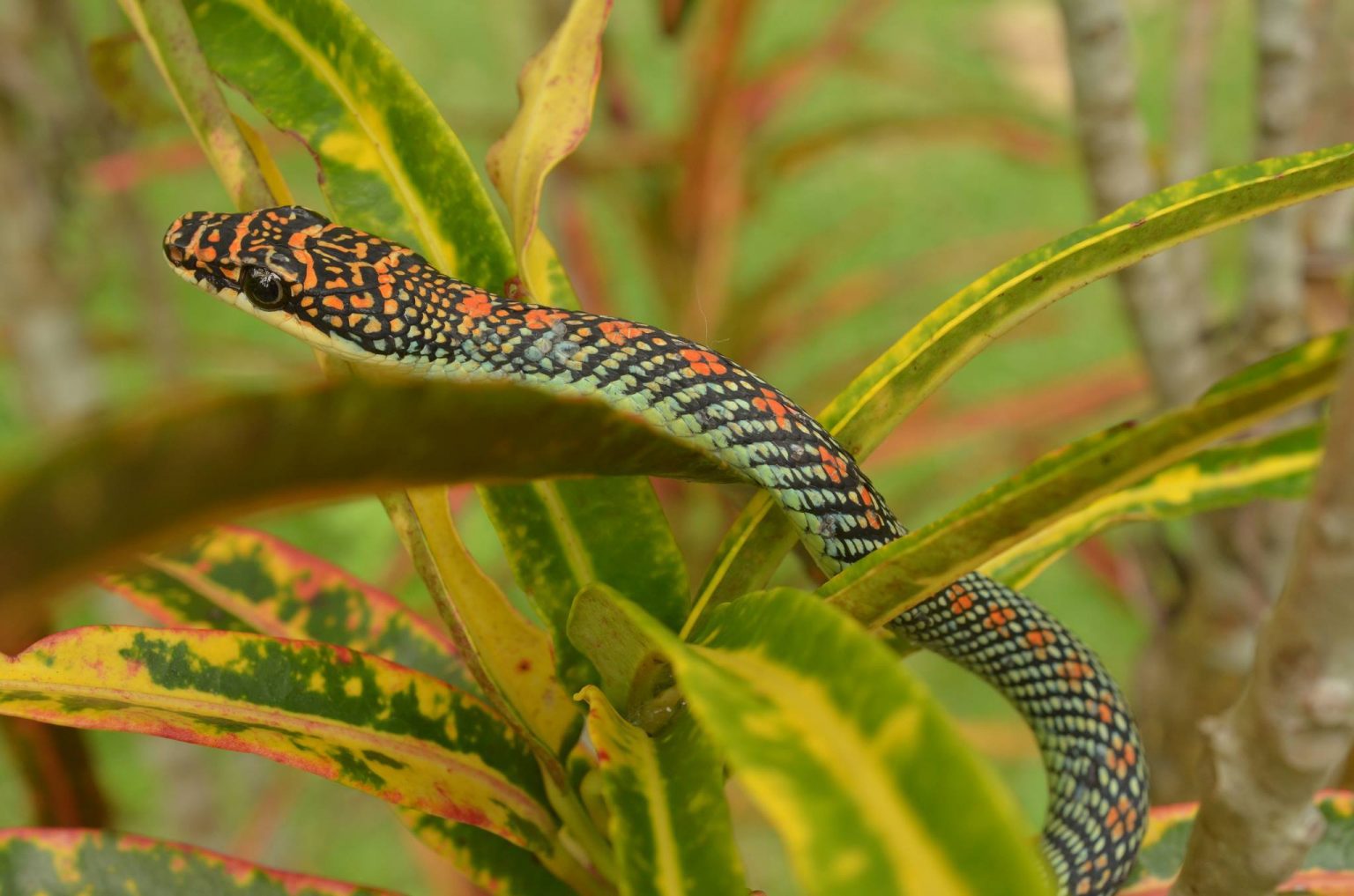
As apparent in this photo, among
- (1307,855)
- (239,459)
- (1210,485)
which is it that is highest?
(239,459)

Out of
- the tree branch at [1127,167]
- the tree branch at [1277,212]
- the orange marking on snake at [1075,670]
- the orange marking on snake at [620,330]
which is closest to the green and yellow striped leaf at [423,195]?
the orange marking on snake at [620,330]

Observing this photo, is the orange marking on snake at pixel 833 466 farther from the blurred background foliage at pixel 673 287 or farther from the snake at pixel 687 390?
the blurred background foliage at pixel 673 287

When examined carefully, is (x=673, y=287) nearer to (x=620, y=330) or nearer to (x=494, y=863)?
(x=620, y=330)

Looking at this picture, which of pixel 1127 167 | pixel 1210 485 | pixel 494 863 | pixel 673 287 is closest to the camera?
pixel 494 863

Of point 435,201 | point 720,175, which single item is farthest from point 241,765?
point 435,201

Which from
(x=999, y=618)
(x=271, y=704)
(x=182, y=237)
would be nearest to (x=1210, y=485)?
(x=999, y=618)

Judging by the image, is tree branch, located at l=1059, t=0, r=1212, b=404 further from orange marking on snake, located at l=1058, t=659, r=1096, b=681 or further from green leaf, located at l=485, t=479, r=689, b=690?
green leaf, located at l=485, t=479, r=689, b=690
